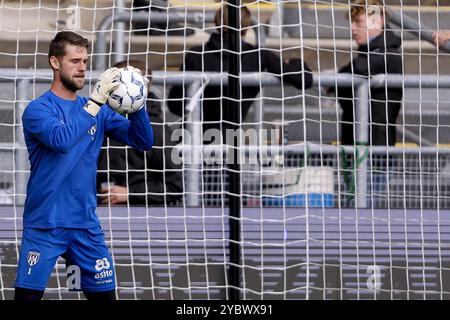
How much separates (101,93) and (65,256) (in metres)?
0.93

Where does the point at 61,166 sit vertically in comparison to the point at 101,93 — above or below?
below

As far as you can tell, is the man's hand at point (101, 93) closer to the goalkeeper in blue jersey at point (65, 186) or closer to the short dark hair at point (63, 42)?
the goalkeeper in blue jersey at point (65, 186)

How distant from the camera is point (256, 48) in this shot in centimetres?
728

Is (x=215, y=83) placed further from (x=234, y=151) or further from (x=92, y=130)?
(x=92, y=130)

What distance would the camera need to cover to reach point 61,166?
5.55 metres

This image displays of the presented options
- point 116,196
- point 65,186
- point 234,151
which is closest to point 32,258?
point 65,186

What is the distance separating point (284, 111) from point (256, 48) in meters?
0.47

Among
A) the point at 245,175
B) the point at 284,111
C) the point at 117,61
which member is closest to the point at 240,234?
the point at 245,175

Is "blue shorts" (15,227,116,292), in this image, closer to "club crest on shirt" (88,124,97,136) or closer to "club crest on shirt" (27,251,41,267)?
"club crest on shirt" (27,251,41,267)

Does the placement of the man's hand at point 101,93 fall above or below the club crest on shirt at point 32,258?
above

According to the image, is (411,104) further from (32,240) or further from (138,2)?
(32,240)

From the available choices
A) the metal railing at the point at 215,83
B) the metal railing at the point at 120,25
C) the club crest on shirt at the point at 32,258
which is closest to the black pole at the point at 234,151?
the metal railing at the point at 215,83

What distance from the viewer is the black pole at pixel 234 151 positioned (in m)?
6.50

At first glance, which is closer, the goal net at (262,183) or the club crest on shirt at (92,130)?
the club crest on shirt at (92,130)
